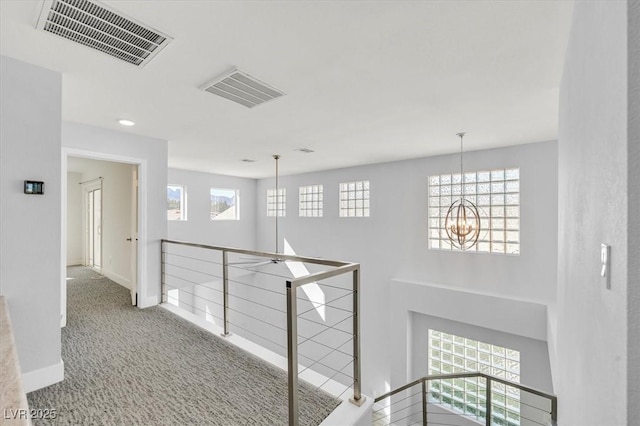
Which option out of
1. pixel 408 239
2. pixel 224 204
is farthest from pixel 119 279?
pixel 408 239

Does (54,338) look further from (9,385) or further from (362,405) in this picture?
(362,405)

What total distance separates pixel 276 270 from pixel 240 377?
6.11 m

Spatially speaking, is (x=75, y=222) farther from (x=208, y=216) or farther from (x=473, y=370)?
(x=473, y=370)

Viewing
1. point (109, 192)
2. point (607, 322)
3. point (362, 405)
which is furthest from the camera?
point (109, 192)

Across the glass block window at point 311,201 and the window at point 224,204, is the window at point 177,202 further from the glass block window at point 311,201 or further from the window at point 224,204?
the glass block window at point 311,201

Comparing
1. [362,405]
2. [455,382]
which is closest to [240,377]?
[362,405]

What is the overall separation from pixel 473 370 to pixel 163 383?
490 centimetres

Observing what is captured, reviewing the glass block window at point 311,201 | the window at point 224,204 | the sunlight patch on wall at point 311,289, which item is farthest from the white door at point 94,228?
the glass block window at point 311,201

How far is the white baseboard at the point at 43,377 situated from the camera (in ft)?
6.98

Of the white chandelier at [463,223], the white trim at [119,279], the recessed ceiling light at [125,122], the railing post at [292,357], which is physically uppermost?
the recessed ceiling light at [125,122]

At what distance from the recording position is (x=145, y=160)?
405cm

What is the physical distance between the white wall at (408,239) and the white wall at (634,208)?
4.52 meters

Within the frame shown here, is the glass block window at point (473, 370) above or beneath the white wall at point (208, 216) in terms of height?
beneath

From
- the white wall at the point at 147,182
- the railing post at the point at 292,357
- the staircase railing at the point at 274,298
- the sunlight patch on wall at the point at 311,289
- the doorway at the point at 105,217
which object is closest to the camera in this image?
the railing post at the point at 292,357
